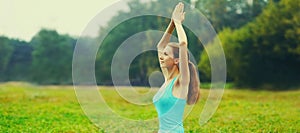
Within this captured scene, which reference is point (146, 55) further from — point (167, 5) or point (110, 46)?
point (167, 5)

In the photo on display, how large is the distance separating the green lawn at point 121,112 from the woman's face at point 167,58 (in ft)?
4.16

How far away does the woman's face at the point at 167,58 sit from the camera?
260 centimetres

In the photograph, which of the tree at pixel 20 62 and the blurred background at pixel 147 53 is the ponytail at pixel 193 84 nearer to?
the blurred background at pixel 147 53

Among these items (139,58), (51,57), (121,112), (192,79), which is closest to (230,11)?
(139,58)

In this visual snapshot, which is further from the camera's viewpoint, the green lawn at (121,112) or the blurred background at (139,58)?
the blurred background at (139,58)

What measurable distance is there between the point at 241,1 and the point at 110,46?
2.63 metres

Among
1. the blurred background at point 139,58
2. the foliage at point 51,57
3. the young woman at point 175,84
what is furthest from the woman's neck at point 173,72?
the foliage at point 51,57

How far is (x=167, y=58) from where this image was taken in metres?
2.60

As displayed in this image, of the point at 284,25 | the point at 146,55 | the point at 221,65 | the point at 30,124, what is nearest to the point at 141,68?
the point at 146,55

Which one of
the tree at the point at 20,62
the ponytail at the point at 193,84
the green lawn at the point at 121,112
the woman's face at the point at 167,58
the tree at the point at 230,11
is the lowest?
the green lawn at the point at 121,112

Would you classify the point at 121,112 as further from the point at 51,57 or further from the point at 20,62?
the point at 51,57

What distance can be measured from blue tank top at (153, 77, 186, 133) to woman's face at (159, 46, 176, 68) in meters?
0.10

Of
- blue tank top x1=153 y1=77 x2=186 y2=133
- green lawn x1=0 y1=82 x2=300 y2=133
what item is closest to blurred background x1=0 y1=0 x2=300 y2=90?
green lawn x1=0 y1=82 x2=300 y2=133

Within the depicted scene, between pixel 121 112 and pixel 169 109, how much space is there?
4223 mm
